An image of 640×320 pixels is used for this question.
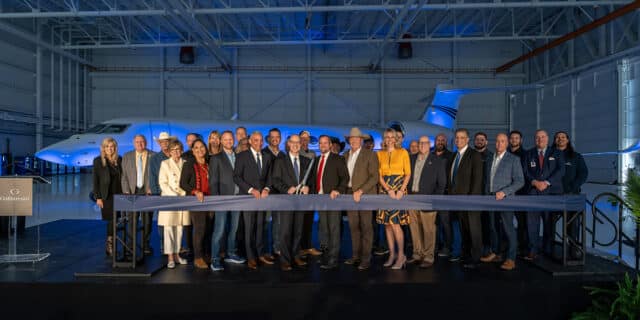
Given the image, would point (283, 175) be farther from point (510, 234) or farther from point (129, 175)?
point (510, 234)

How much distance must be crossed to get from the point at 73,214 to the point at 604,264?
12.7 meters

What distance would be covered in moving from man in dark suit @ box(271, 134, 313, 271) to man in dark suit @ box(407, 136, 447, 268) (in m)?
1.70

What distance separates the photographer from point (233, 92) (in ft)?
90.9

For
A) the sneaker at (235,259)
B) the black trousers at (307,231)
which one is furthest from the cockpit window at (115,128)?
the black trousers at (307,231)

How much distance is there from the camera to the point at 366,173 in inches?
209

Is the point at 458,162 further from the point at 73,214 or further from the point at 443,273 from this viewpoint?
the point at 73,214

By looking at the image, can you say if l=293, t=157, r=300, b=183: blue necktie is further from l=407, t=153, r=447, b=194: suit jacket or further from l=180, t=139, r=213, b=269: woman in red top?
l=407, t=153, r=447, b=194: suit jacket

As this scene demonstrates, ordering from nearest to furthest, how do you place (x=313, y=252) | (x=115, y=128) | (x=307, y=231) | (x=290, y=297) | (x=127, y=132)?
(x=290, y=297) → (x=313, y=252) → (x=307, y=231) → (x=127, y=132) → (x=115, y=128)

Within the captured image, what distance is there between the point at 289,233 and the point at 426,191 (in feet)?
7.06

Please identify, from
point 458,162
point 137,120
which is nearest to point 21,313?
point 458,162

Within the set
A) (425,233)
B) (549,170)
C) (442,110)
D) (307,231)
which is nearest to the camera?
(425,233)

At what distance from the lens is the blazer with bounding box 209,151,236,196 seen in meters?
5.46

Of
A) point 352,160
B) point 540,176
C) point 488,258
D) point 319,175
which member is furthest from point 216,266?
point 540,176

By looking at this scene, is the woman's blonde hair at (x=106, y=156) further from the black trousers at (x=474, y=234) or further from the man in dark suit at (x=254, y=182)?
the black trousers at (x=474, y=234)
